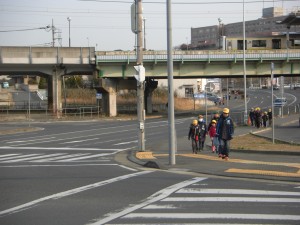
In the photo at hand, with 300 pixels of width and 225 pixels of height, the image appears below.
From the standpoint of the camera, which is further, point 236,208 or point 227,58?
point 227,58

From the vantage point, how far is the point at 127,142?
30.4m

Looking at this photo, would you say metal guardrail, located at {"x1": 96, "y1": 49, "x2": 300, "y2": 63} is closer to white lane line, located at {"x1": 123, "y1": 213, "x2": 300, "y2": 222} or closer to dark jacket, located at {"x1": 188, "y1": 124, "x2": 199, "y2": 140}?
dark jacket, located at {"x1": 188, "y1": 124, "x2": 199, "y2": 140}

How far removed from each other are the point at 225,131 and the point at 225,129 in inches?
3.3

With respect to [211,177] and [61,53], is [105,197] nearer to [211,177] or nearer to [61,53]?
Answer: [211,177]

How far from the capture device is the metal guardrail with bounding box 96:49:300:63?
56406 mm

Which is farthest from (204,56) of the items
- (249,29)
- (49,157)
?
(249,29)

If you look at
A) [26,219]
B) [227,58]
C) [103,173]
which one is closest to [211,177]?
[103,173]

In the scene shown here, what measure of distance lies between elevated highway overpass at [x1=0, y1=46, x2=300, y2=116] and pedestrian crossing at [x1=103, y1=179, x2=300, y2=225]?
1824 inches

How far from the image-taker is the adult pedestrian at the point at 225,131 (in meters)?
17.1

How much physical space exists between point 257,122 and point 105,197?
105 feet

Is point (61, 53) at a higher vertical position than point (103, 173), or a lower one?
higher

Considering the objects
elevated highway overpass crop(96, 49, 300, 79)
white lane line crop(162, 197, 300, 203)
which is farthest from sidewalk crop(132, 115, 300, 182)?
elevated highway overpass crop(96, 49, 300, 79)

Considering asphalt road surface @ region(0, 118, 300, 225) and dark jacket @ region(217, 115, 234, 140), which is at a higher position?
dark jacket @ region(217, 115, 234, 140)

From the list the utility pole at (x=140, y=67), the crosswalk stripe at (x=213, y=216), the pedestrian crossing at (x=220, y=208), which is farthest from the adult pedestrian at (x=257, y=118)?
the crosswalk stripe at (x=213, y=216)
